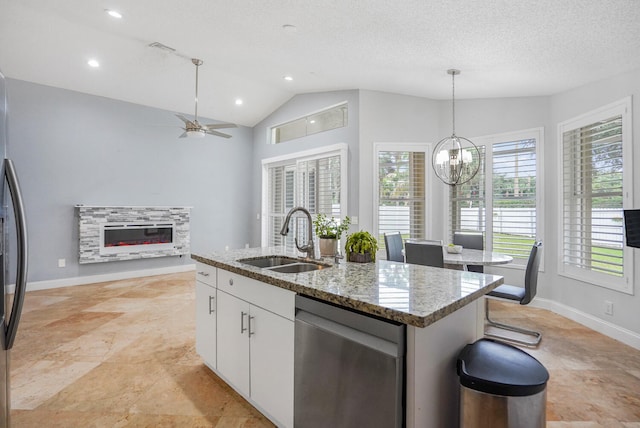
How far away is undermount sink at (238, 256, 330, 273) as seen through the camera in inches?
89.7

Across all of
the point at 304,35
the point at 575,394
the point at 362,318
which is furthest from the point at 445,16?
the point at 575,394

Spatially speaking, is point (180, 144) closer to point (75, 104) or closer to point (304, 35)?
point (75, 104)

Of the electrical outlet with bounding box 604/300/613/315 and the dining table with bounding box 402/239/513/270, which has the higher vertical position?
the dining table with bounding box 402/239/513/270

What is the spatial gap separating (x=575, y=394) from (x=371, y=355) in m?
2.06

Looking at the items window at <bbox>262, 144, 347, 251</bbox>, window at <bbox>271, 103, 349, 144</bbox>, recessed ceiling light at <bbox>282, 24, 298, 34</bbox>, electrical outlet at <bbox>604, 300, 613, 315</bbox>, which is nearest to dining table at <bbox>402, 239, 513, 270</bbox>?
electrical outlet at <bbox>604, 300, 613, 315</bbox>

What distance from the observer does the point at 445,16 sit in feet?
8.96

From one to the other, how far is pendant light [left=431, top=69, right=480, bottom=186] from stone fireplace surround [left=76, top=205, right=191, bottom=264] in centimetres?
480

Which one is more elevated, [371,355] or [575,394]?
[371,355]

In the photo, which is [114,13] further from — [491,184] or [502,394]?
[491,184]

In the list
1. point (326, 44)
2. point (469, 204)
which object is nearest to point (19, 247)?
point (326, 44)

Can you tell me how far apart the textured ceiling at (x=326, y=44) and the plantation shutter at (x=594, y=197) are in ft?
2.14

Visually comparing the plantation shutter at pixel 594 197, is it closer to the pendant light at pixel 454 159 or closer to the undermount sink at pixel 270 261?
the pendant light at pixel 454 159

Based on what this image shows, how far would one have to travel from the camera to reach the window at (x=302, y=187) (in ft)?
17.1

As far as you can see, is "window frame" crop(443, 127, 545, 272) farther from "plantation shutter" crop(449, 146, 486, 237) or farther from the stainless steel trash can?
the stainless steel trash can
